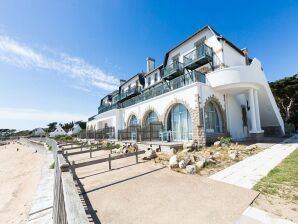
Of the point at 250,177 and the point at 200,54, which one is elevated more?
the point at 200,54

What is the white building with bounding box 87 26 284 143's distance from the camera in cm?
1308

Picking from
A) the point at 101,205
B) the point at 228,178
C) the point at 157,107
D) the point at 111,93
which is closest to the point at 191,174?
the point at 228,178

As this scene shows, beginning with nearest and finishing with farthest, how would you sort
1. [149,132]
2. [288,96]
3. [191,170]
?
[191,170] → [149,132] → [288,96]

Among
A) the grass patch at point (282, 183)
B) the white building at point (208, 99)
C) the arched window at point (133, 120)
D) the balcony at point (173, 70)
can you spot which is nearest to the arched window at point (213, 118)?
the white building at point (208, 99)

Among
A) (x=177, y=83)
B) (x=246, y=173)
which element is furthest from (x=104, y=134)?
(x=246, y=173)

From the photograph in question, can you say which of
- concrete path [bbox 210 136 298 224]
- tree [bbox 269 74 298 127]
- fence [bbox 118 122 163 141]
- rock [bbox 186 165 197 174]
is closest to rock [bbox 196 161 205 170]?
rock [bbox 186 165 197 174]

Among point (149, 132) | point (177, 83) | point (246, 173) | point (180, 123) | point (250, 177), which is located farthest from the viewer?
point (177, 83)

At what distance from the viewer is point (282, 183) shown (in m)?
4.95

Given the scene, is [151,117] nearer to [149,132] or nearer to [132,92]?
[149,132]

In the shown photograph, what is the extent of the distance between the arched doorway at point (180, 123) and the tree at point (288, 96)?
2284cm

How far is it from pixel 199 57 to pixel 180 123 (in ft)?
22.2

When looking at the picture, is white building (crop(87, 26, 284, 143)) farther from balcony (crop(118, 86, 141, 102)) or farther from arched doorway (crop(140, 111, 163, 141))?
balcony (crop(118, 86, 141, 102))

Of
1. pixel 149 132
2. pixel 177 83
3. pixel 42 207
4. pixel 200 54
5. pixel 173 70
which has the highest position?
pixel 200 54

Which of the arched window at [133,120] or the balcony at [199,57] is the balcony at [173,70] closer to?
the balcony at [199,57]
